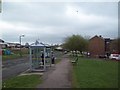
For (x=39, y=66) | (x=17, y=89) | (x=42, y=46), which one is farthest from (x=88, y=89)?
(x=39, y=66)

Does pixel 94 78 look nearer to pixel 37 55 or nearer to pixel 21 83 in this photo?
pixel 21 83

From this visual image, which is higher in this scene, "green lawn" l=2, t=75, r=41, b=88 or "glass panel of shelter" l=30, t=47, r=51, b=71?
"glass panel of shelter" l=30, t=47, r=51, b=71

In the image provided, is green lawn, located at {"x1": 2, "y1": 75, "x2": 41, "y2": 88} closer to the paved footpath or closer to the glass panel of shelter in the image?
the paved footpath

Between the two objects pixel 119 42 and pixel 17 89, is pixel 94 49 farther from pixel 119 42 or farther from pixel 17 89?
pixel 17 89

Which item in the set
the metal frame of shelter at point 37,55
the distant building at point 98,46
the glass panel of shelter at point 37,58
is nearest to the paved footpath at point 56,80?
the metal frame of shelter at point 37,55

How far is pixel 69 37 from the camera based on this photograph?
11838cm

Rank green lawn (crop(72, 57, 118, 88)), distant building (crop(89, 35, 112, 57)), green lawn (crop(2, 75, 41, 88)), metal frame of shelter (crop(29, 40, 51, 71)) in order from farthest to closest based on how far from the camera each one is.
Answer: distant building (crop(89, 35, 112, 57))
metal frame of shelter (crop(29, 40, 51, 71))
green lawn (crop(72, 57, 118, 88))
green lawn (crop(2, 75, 41, 88))

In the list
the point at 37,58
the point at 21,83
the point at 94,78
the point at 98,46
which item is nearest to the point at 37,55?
the point at 37,58

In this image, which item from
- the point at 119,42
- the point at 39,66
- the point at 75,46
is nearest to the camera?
the point at 39,66

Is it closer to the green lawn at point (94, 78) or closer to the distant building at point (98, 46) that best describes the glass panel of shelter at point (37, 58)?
the green lawn at point (94, 78)

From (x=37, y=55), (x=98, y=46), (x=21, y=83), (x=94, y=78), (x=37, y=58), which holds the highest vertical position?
(x=37, y=55)

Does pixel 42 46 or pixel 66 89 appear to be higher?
pixel 42 46

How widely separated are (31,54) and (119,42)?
57.1 meters

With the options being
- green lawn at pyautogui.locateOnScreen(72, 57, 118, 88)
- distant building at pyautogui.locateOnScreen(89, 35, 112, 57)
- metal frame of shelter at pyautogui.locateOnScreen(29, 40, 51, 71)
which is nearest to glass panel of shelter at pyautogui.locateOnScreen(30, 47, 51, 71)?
metal frame of shelter at pyautogui.locateOnScreen(29, 40, 51, 71)
